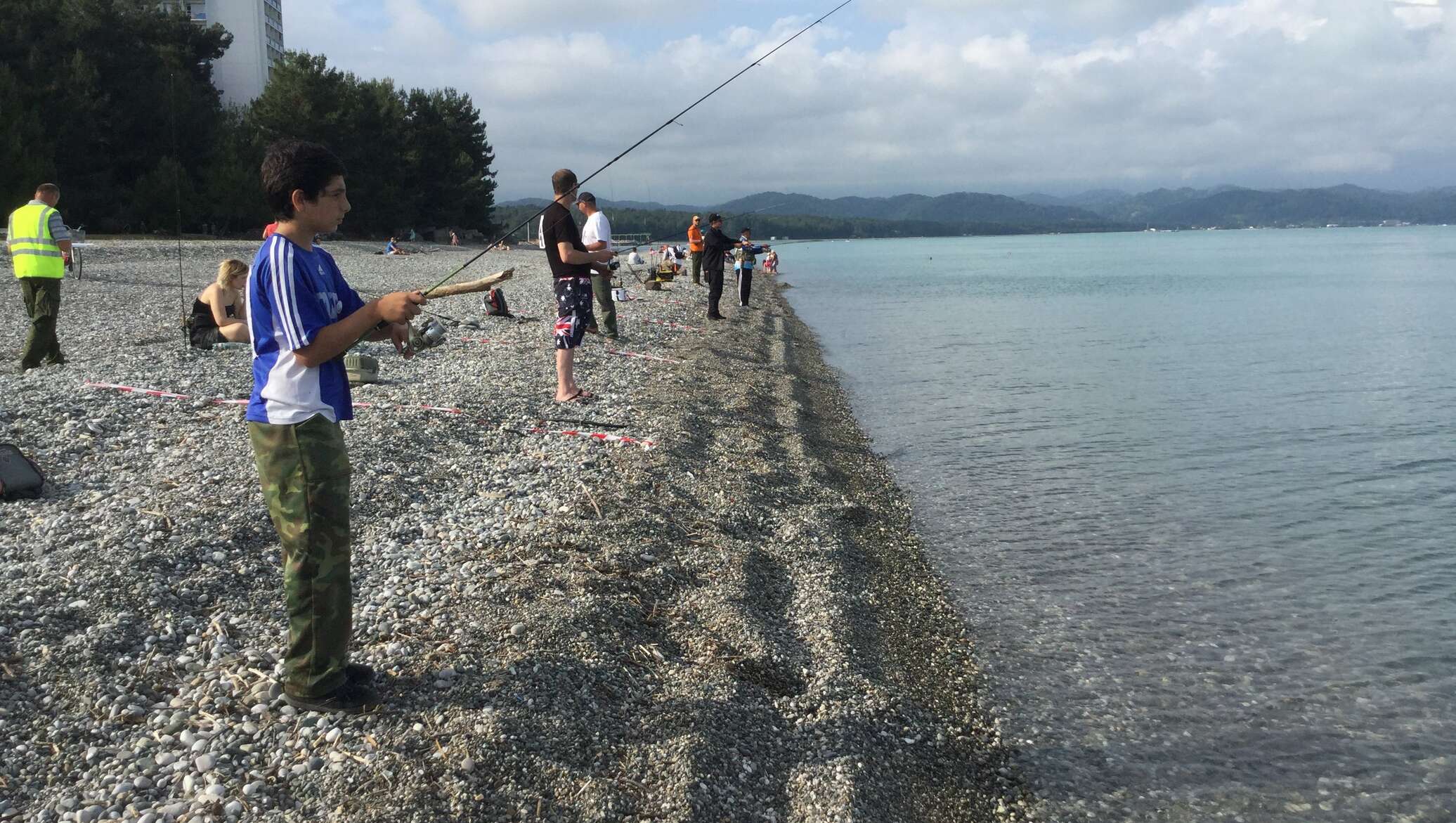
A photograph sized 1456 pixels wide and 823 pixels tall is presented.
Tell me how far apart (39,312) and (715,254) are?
454 inches

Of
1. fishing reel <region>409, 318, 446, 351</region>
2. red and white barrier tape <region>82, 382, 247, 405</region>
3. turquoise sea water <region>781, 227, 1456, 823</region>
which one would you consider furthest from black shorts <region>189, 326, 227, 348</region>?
fishing reel <region>409, 318, 446, 351</region>

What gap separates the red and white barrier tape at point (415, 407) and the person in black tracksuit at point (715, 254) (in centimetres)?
1020

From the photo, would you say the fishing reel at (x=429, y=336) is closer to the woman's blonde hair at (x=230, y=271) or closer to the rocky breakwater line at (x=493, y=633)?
the rocky breakwater line at (x=493, y=633)

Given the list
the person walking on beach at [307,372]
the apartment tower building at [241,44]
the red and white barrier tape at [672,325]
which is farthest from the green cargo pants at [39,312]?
the apartment tower building at [241,44]

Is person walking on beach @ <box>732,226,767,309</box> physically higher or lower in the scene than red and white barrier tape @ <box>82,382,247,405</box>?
higher

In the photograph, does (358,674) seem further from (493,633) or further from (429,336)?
(429,336)

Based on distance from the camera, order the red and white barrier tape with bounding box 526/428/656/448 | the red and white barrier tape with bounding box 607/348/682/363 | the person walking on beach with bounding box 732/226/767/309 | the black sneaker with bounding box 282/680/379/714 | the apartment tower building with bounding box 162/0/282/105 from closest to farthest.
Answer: the black sneaker with bounding box 282/680/379/714
the red and white barrier tape with bounding box 526/428/656/448
the red and white barrier tape with bounding box 607/348/682/363
the person walking on beach with bounding box 732/226/767/309
the apartment tower building with bounding box 162/0/282/105

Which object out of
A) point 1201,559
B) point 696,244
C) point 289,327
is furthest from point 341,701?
point 696,244

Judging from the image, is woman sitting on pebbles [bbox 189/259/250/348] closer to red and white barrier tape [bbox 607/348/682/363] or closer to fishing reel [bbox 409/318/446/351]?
fishing reel [bbox 409/318/446/351]

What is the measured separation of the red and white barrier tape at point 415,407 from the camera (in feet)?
29.1

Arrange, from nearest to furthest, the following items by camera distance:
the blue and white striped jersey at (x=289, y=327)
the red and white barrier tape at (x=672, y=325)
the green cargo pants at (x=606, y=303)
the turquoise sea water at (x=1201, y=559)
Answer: the blue and white striped jersey at (x=289, y=327) < the turquoise sea water at (x=1201, y=559) < the green cargo pants at (x=606, y=303) < the red and white barrier tape at (x=672, y=325)

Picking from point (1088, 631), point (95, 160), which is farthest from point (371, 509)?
point (95, 160)

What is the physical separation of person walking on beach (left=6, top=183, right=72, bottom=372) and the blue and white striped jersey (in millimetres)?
8961

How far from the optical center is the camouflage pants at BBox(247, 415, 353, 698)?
3568mm
